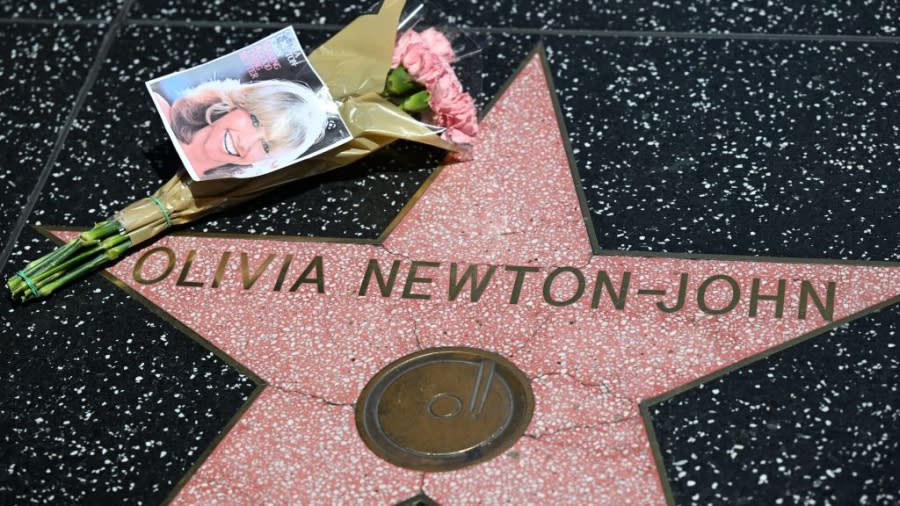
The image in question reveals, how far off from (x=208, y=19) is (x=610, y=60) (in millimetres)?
728

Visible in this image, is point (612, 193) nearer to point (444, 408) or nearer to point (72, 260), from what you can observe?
point (444, 408)

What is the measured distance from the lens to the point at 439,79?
1788 mm

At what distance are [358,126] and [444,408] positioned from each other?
47 cm

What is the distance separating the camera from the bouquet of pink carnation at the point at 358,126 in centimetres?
173

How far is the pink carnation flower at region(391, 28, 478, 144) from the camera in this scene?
1.79m

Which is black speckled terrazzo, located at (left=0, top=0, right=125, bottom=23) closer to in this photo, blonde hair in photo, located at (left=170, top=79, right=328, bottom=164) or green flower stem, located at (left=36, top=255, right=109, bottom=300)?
blonde hair in photo, located at (left=170, top=79, right=328, bottom=164)

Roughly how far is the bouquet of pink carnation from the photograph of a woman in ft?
0.11

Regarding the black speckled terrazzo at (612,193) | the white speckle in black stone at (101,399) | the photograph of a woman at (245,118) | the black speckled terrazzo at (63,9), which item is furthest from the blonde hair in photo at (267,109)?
the black speckled terrazzo at (63,9)

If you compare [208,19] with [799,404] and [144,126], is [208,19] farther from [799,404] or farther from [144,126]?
[799,404]

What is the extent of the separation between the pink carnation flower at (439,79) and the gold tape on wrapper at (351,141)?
0.02 metres

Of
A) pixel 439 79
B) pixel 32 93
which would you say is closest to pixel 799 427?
pixel 439 79

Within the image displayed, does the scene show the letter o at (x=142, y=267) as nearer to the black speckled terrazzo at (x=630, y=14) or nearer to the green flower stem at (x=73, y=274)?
the green flower stem at (x=73, y=274)

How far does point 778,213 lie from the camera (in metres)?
1.74

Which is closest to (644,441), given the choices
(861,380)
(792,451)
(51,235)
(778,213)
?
(792,451)
